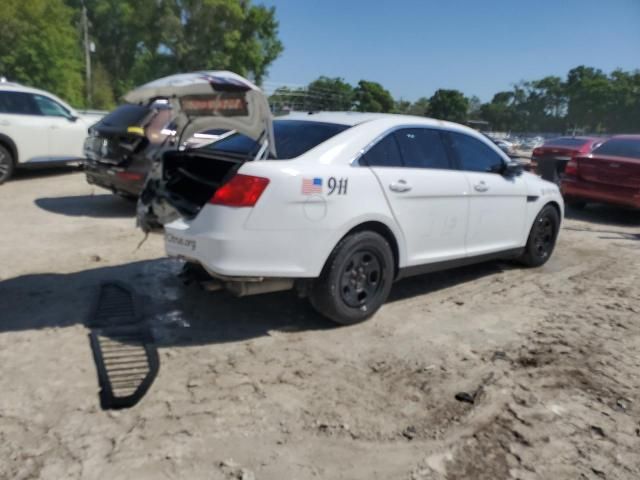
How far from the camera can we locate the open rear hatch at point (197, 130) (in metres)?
3.66

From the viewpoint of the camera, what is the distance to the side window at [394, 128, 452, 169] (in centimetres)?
447

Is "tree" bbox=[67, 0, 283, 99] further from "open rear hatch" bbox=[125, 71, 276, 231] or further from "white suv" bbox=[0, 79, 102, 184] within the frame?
"open rear hatch" bbox=[125, 71, 276, 231]

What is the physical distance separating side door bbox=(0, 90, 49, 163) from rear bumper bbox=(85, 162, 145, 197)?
303cm

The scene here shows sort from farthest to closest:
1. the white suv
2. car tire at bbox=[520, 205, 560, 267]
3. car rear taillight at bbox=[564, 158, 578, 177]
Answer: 1. car rear taillight at bbox=[564, 158, 578, 177]
2. the white suv
3. car tire at bbox=[520, 205, 560, 267]

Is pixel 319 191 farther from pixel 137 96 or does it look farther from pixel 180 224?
pixel 137 96

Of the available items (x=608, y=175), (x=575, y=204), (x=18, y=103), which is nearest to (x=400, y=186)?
(x=608, y=175)

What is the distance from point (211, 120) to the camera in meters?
4.11

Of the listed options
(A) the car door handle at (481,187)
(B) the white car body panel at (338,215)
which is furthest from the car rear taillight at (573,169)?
(A) the car door handle at (481,187)

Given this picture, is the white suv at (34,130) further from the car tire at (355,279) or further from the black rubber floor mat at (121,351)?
the car tire at (355,279)

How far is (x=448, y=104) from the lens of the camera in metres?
66.2

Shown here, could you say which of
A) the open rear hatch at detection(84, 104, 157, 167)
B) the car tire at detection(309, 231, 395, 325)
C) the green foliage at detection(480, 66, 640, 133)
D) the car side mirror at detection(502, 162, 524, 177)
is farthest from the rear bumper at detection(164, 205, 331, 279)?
the green foliage at detection(480, 66, 640, 133)

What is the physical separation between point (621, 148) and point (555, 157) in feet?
8.88

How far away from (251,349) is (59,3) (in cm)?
4131

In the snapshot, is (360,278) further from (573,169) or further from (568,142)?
(568,142)
